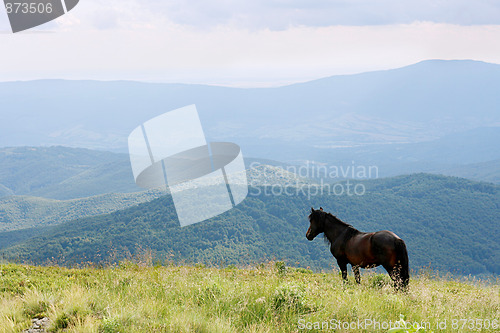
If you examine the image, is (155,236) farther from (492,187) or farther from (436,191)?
(492,187)

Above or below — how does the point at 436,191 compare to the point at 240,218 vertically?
below

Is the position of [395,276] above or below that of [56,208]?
above

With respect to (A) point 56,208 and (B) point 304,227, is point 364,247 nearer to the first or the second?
(B) point 304,227

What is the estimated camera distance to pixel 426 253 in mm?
91625

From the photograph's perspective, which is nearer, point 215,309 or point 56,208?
point 215,309

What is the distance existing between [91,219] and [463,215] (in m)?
112

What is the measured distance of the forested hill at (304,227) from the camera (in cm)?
8025

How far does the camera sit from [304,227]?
104m

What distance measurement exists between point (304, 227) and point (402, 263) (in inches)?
3846

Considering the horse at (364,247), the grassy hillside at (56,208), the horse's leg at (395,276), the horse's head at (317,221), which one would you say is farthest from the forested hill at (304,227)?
the horse's leg at (395,276)

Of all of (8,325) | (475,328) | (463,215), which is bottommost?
(463,215)

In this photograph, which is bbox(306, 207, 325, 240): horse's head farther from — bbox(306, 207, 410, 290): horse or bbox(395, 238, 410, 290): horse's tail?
bbox(395, 238, 410, 290): horse's tail

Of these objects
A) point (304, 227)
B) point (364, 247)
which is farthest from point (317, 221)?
point (304, 227)

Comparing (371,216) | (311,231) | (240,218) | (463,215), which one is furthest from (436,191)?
(311,231)
